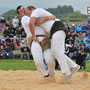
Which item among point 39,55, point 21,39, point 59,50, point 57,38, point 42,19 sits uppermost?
point 42,19

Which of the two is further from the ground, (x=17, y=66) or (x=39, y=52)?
(x=39, y=52)

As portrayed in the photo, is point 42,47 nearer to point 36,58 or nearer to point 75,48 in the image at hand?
point 36,58

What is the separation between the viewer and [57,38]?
7.65 m

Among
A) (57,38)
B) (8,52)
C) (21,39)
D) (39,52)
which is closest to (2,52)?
(8,52)

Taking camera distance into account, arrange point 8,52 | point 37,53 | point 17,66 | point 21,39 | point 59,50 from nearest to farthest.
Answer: point 59,50 → point 37,53 → point 17,66 → point 8,52 → point 21,39

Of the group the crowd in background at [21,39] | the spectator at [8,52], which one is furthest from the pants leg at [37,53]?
the spectator at [8,52]

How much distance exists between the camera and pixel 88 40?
834 inches

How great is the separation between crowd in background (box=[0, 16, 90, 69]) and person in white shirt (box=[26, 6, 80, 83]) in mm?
11001

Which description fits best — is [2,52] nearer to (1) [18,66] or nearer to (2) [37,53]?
(1) [18,66]

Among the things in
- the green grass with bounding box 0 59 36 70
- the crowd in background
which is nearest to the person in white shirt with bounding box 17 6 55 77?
the green grass with bounding box 0 59 36 70

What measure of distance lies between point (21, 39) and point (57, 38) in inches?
591

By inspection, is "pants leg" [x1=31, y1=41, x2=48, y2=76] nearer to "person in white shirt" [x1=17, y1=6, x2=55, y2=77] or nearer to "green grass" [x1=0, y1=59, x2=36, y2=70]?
"person in white shirt" [x1=17, y1=6, x2=55, y2=77]

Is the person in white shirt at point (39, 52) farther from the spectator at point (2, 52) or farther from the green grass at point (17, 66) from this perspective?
the spectator at point (2, 52)

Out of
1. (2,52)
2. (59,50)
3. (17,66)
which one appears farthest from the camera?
(2,52)
